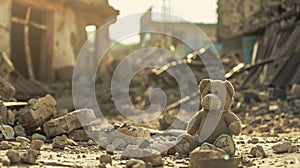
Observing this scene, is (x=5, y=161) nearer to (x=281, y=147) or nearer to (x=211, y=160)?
(x=211, y=160)

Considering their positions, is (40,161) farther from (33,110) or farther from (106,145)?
(33,110)

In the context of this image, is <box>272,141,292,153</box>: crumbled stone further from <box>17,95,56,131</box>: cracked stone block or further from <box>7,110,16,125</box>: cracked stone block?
<box>7,110,16,125</box>: cracked stone block

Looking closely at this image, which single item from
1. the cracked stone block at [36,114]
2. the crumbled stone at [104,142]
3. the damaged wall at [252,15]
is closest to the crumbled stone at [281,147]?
the crumbled stone at [104,142]

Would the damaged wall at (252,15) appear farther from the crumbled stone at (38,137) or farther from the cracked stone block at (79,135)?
the crumbled stone at (38,137)

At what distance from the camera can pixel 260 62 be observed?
9.49 m

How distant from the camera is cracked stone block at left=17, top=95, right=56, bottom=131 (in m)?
4.42

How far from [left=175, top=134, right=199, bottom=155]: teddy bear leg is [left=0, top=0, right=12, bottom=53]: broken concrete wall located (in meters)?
6.28

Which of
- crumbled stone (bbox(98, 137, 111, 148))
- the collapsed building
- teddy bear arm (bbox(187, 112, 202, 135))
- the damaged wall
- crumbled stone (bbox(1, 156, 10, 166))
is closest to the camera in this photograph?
crumbled stone (bbox(1, 156, 10, 166))

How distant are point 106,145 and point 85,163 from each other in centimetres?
102

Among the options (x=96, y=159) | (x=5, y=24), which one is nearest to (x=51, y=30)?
(x=5, y=24)

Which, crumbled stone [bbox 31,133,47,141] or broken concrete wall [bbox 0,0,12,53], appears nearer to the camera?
crumbled stone [bbox 31,133,47,141]

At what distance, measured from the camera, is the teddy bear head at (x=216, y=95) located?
3.43m

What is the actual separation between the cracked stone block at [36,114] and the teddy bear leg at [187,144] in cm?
178

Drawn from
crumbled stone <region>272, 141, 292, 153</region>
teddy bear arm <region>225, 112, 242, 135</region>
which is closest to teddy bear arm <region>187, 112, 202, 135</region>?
teddy bear arm <region>225, 112, 242, 135</region>
